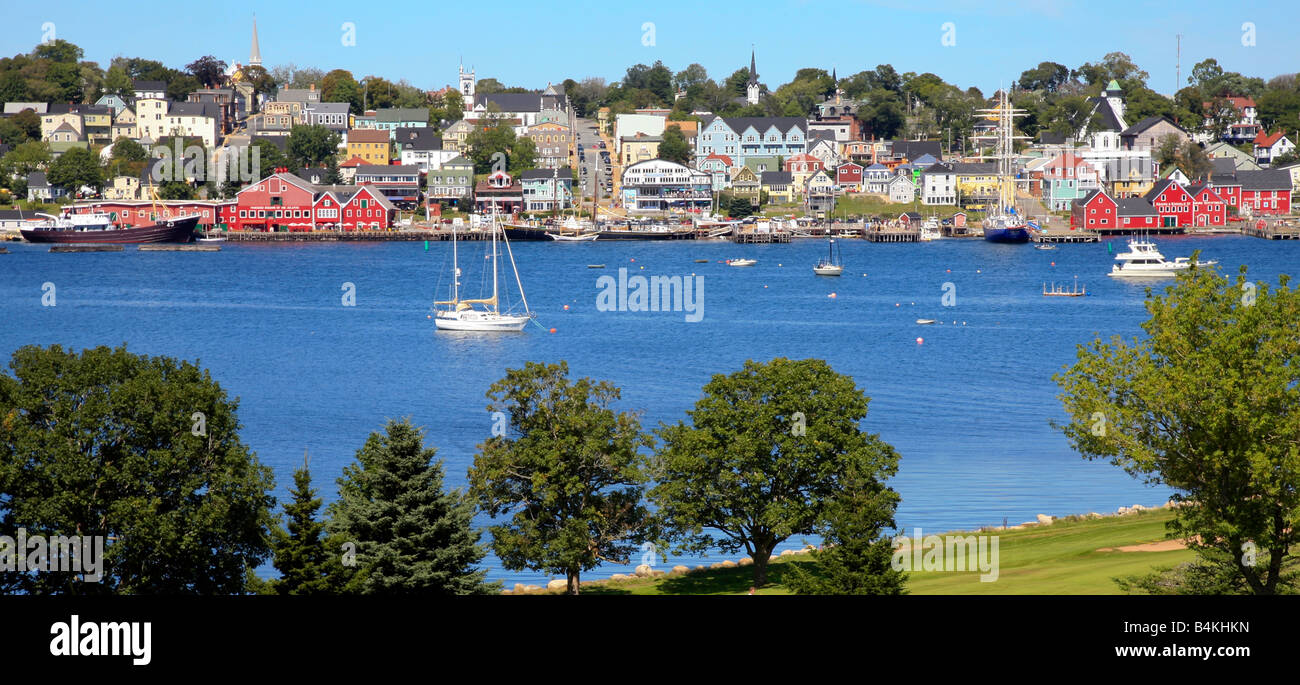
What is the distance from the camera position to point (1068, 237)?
12800 centimetres

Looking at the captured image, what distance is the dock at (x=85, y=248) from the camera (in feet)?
388

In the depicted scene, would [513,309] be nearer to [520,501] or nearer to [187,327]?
[187,327]

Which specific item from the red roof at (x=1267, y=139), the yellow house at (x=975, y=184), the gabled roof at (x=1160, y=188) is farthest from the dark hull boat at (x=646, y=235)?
the red roof at (x=1267, y=139)

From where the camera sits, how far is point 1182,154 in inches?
6063

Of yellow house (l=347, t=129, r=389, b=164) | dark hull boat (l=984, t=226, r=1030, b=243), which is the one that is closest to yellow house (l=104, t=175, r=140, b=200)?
yellow house (l=347, t=129, r=389, b=164)

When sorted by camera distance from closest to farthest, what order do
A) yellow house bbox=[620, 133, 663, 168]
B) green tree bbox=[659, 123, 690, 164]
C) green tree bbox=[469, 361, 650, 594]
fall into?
green tree bbox=[469, 361, 650, 594], green tree bbox=[659, 123, 690, 164], yellow house bbox=[620, 133, 663, 168]

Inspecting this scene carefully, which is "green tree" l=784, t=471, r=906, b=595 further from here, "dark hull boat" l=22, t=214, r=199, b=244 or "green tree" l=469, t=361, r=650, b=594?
"dark hull boat" l=22, t=214, r=199, b=244

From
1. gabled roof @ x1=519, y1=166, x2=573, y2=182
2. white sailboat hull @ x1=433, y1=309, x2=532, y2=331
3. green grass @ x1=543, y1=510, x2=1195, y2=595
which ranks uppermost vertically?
gabled roof @ x1=519, y1=166, x2=573, y2=182

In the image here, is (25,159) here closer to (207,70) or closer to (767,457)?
(207,70)

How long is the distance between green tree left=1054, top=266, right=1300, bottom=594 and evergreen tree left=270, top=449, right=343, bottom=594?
33.3 feet

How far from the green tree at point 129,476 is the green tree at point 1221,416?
12.4 m

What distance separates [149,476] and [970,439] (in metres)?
26.1

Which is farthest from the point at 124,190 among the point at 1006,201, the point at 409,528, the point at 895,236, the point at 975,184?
the point at 409,528

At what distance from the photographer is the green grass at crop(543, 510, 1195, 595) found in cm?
2038
